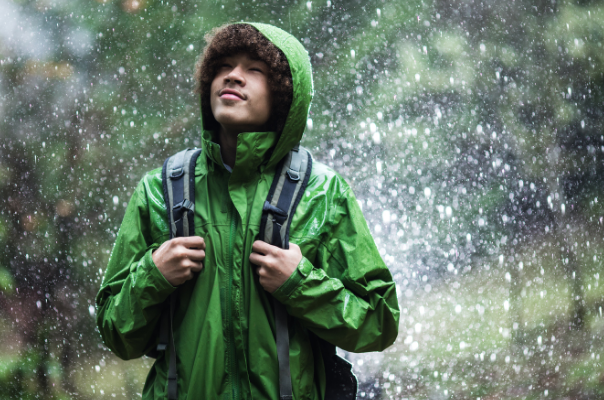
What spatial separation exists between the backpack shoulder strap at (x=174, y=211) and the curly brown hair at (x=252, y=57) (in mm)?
223

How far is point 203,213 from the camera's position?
6.22 feet

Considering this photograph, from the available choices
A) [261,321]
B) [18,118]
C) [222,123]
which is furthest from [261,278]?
[18,118]

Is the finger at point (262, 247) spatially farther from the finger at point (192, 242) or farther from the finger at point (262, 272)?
the finger at point (192, 242)

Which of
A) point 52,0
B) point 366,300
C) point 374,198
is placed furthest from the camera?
point 52,0

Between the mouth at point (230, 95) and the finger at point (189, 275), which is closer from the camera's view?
the finger at point (189, 275)

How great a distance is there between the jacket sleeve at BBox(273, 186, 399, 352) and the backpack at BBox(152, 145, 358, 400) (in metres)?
0.09

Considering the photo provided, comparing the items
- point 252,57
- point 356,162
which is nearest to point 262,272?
point 252,57

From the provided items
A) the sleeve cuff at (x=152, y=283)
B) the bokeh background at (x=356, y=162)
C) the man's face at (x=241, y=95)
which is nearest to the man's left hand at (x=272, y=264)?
the sleeve cuff at (x=152, y=283)

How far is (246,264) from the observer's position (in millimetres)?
1850

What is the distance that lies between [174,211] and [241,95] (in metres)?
0.41

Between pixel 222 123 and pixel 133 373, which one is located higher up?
pixel 222 123

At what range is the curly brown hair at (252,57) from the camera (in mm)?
2006

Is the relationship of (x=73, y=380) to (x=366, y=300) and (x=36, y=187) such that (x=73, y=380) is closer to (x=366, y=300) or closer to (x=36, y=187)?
(x=36, y=187)

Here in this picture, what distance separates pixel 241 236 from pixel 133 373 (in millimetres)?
2556
